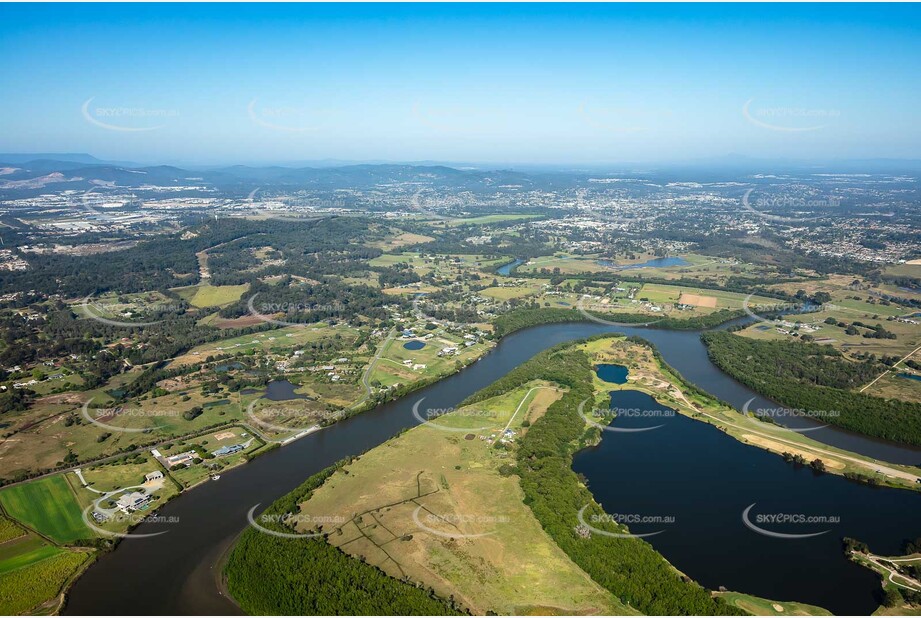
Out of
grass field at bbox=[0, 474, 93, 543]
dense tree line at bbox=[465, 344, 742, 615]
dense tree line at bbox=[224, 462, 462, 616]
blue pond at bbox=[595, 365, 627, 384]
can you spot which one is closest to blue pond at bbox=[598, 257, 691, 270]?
blue pond at bbox=[595, 365, 627, 384]

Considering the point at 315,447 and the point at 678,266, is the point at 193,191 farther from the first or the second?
the point at 315,447

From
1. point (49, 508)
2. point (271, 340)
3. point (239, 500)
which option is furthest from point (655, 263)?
point (49, 508)

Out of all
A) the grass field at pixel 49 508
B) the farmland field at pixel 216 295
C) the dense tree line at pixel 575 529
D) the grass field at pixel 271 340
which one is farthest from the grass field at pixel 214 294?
the dense tree line at pixel 575 529

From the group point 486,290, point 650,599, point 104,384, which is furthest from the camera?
point 486,290

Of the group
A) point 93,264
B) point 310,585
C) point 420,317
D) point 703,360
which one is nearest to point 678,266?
point 703,360

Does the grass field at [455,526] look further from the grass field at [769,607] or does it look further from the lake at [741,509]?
the lake at [741,509]

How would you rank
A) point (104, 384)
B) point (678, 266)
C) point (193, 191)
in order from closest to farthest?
1. point (104, 384)
2. point (678, 266)
3. point (193, 191)

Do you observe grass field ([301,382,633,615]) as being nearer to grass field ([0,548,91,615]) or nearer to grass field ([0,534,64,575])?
grass field ([0,548,91,615])
